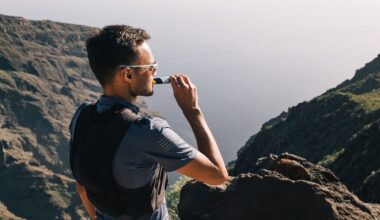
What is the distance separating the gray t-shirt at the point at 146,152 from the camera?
15.6 ft

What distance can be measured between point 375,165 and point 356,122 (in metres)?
36.4

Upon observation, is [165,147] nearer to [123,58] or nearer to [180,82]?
[180,82]

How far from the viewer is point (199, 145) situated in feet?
17.2

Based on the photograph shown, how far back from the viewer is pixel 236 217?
16000mm

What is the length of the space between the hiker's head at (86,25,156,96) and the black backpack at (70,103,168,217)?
0.34m

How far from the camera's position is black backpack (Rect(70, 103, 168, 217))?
16.1 feet

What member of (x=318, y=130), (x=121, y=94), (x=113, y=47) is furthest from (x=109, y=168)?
(x=318, y=130)

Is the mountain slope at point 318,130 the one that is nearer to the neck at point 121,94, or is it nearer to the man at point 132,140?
the man at point 132,140

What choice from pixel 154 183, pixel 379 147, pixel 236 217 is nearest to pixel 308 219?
pixel 236 217

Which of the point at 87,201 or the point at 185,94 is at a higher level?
the point at 185,94

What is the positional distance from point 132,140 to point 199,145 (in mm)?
829

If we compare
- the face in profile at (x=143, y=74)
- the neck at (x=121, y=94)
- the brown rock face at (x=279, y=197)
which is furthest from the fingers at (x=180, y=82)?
the brown rock face at (x=279, y=197)

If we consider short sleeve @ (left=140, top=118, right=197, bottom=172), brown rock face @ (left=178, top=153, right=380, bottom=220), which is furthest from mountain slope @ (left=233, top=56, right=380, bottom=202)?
short sleeve @ (left=140, top=118, right=197, bottom=172)

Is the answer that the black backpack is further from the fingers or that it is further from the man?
the fingers
